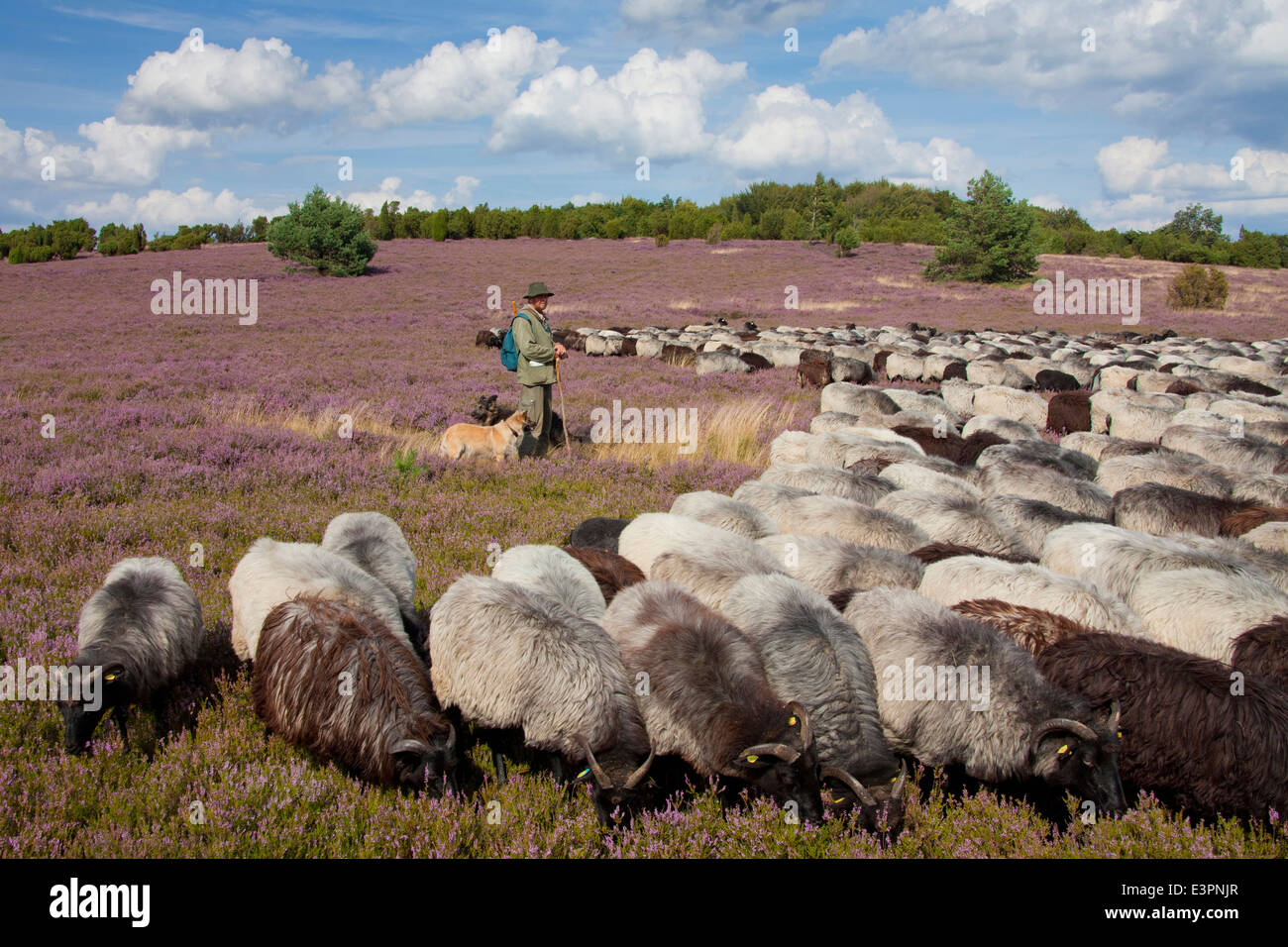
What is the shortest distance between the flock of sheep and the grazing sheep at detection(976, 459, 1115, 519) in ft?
5.46

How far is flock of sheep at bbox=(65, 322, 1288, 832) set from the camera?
4.32m

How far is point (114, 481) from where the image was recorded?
8.73m

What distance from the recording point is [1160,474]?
984cm

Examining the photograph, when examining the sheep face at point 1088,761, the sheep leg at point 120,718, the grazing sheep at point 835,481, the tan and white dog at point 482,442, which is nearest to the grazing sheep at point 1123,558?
the grazing sheep at point 835,481

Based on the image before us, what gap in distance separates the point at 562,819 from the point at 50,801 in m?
2.66

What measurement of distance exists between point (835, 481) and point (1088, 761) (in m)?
5.16

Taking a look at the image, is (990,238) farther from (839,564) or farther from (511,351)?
(839,564)

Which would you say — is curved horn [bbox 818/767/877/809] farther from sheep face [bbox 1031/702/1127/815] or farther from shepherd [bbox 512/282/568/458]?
shepherd [bbox 512/282/568/458]

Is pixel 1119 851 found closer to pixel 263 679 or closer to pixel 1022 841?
pixel 1022 841

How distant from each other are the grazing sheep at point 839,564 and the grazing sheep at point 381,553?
315 centimetres

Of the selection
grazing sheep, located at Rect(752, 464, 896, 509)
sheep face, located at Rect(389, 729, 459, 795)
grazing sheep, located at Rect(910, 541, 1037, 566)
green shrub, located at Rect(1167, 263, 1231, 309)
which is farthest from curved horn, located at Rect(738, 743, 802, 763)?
green shrub, located at Rect(1167, 263, 1231, 309)

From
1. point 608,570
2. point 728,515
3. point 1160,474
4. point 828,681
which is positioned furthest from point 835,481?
point 828,681

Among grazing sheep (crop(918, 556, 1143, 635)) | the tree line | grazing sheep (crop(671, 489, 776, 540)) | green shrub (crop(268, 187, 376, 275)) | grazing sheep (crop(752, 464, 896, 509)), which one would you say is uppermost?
the tree line
